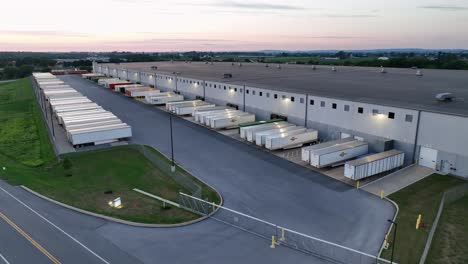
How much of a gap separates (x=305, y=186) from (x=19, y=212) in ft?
80.9

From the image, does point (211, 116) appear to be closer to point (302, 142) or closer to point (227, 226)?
point (302, 142)

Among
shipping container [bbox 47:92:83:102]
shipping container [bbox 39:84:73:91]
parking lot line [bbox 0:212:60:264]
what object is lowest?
parking lot line [bbox 0:212:60:264]

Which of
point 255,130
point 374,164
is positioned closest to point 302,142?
point 255,130

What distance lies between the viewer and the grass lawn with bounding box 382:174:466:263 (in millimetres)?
19547

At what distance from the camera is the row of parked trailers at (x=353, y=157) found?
1209 inches

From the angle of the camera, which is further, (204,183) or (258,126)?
(258,126)

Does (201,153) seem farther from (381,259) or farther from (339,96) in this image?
(381,259)

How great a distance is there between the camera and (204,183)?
1206 inches

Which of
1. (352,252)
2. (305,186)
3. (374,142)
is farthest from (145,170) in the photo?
(374,142)

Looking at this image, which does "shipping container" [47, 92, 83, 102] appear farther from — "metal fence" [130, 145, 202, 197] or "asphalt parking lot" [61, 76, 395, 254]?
"metal fence" [130, 145, 202, 197]

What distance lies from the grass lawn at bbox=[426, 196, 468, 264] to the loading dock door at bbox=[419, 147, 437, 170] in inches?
250

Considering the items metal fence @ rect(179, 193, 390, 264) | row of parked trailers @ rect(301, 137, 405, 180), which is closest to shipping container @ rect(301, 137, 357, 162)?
row of parked trailers @ rect(301, 137, 405, 180)

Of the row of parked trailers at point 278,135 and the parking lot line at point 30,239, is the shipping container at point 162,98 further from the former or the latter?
the parking lot line at point 30,239

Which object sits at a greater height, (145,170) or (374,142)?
(374,142)
